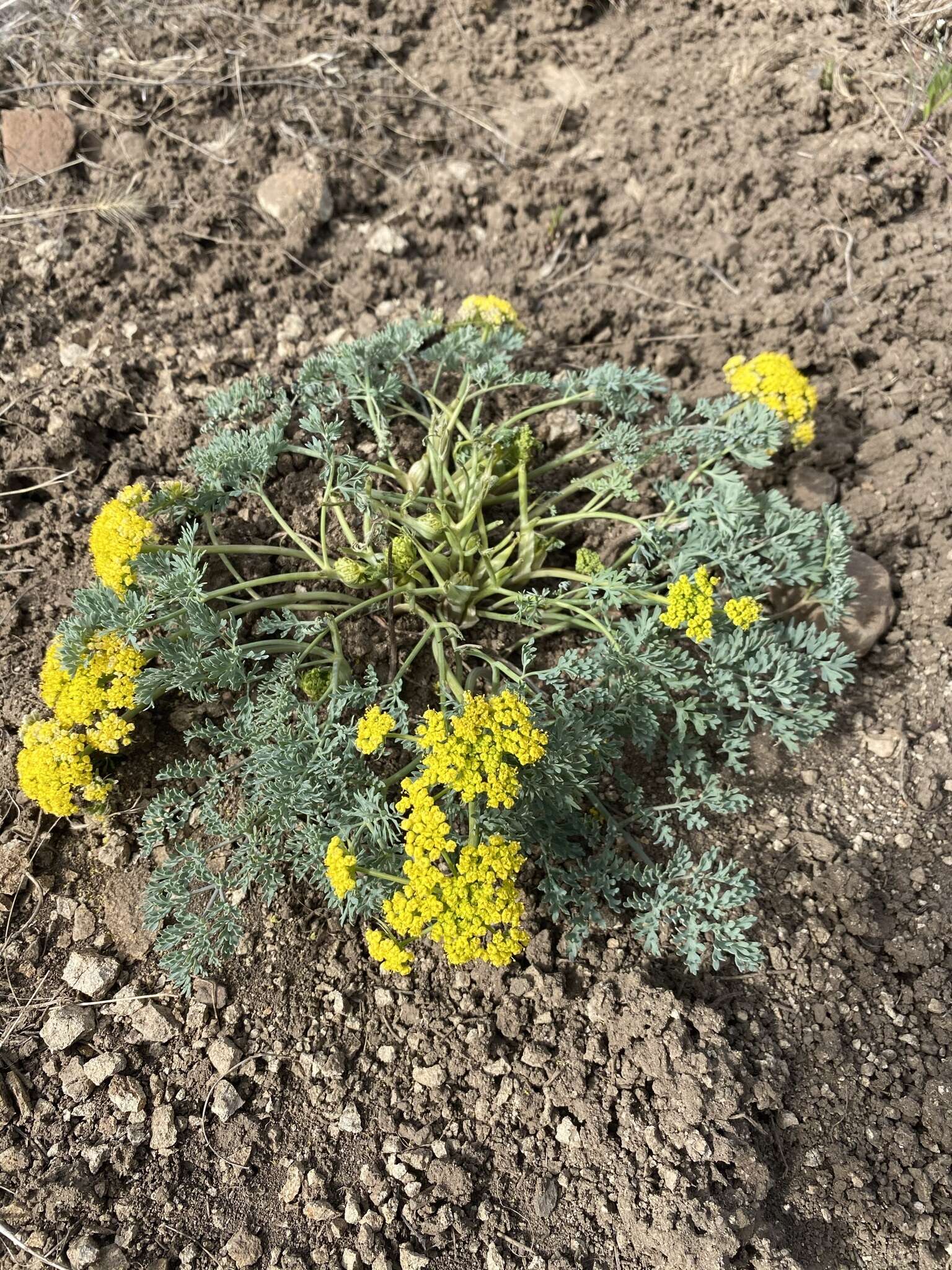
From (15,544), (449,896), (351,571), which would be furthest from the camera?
(15,544)

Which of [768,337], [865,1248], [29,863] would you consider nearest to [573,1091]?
[865,1248]

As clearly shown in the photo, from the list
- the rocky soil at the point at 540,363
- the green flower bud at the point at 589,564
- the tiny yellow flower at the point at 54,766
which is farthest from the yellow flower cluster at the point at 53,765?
the green flower bud at the point at 589,564

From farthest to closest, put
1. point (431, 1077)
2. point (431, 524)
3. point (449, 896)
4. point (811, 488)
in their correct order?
point (811, 488)
point (431, 524)
point (431, 1077)
point (449, 896)

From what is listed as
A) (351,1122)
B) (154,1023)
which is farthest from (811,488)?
(154,1023)

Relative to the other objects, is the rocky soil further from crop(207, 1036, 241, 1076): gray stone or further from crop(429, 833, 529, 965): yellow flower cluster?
crop(429, 833, 529, 965): yellow flower cluster

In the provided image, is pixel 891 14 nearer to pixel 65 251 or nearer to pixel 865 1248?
pixel 65 251

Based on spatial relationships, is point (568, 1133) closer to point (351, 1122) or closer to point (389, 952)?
point (351, 1122)

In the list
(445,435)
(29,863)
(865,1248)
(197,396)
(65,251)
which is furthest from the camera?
(65,251)

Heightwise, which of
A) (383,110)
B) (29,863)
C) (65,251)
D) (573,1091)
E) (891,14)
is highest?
(891,14)
